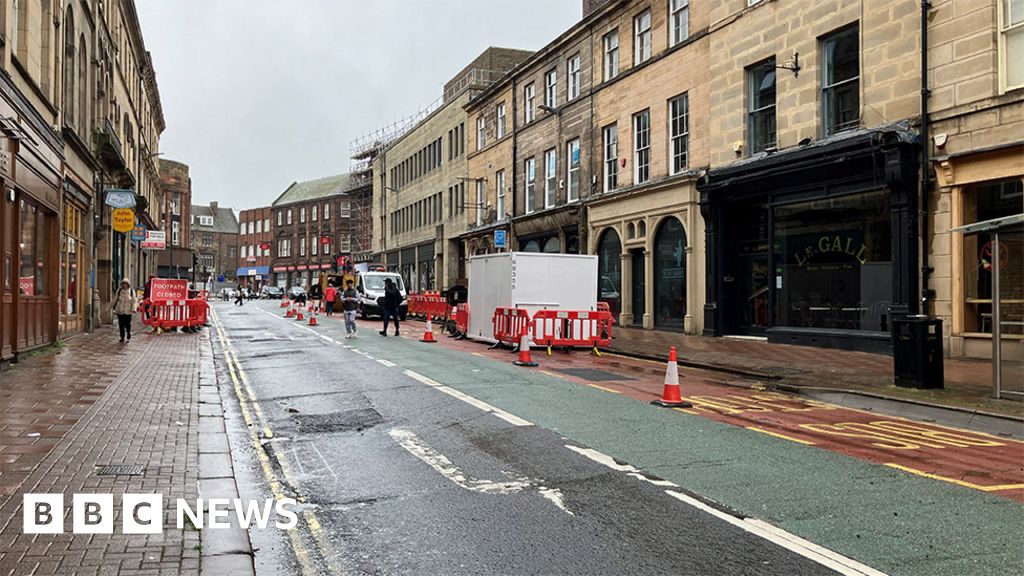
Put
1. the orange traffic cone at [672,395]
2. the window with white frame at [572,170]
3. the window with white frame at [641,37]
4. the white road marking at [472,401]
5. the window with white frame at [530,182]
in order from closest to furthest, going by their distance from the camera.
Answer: the white road marking at [472,401] < the orange traffic cone at [672,395] < the window with white frame at [641,37] < the window with white frame at [572,170] < the window with white frame at [530,182]

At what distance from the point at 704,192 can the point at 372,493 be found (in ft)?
55.8

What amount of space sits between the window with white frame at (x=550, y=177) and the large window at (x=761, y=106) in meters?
11.1

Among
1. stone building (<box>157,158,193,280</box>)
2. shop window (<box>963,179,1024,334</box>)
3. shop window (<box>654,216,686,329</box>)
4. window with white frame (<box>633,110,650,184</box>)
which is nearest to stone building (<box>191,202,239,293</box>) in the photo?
stone building (<box>157,158,193,280</box>)

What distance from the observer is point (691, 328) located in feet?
71.0

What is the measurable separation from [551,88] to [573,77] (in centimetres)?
195

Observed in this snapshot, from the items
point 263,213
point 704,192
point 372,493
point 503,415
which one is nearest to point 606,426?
point 503,415

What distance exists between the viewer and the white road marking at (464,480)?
18.0 ft

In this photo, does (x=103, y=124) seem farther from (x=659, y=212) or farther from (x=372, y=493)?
(x=372, y=493)

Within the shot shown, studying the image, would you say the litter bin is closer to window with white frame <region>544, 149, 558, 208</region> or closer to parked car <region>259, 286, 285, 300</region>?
window with white frame <region>544, 149, 558, 208</region>

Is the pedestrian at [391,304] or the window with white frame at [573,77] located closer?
the pedestrian at [391,304]

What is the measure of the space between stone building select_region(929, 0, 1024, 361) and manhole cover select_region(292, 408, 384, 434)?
33.9 ft

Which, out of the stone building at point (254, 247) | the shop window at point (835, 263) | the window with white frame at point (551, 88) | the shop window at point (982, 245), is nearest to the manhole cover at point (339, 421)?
the shop window at point (982, 245)

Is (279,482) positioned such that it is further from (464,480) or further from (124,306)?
(124,306)

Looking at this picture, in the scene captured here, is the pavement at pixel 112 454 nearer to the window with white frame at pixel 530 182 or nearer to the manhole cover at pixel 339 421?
the manhole cover at pixel 339 421
